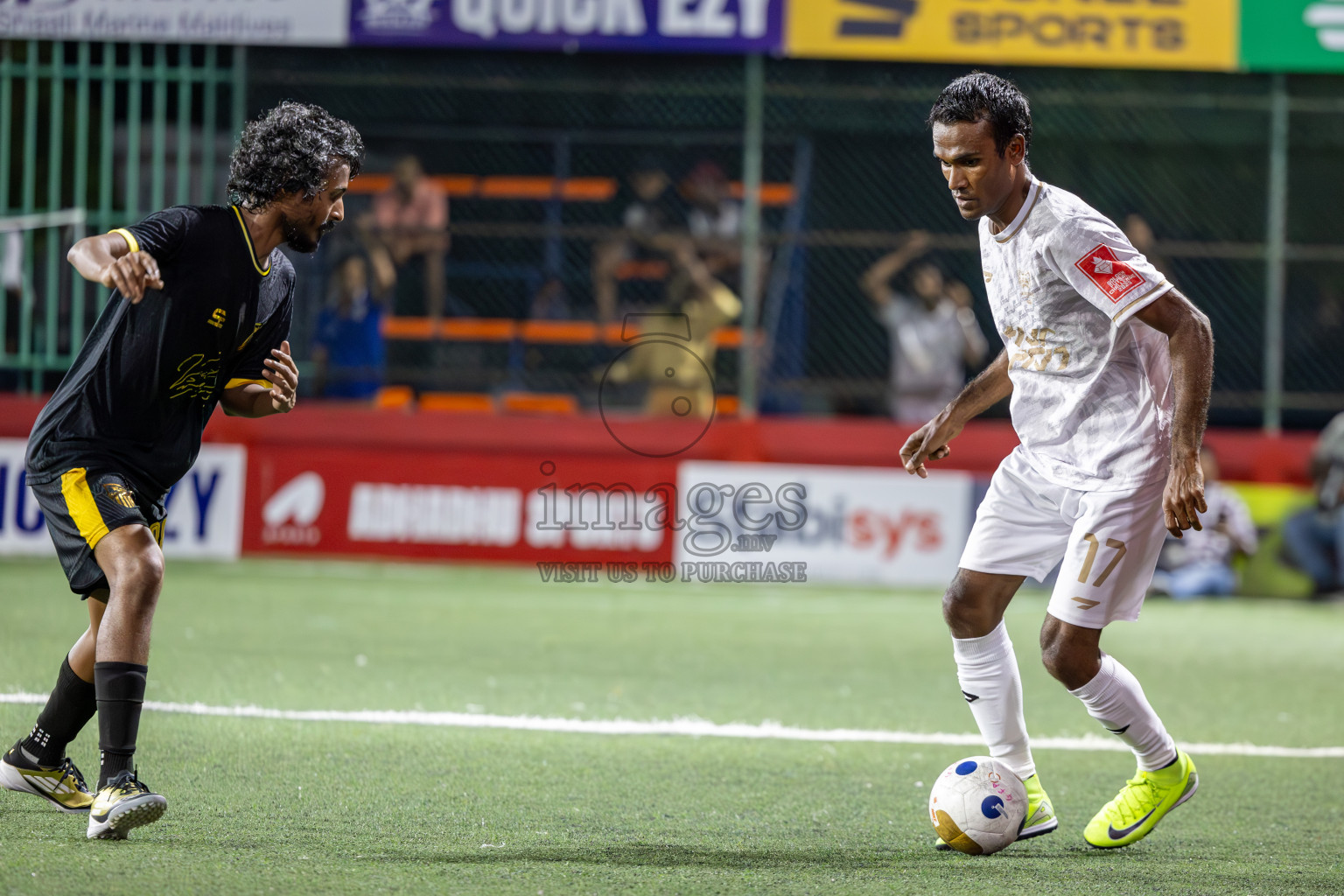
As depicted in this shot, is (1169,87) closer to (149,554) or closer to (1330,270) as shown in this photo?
(1330,270)

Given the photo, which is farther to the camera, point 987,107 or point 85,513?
point 987,107

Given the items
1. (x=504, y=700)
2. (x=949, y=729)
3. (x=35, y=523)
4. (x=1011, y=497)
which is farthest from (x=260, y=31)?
(x=1011, y=497)

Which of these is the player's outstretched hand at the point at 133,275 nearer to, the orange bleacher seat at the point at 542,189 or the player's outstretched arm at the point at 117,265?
the player's outstretched arm at the point at 117,265

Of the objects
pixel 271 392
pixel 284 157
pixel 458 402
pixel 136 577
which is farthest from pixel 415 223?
pixel 136 577

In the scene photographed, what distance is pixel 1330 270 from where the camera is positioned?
52.3 feet

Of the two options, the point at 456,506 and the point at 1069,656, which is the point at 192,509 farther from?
the point at 1069,656

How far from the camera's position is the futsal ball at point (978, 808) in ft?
14.9

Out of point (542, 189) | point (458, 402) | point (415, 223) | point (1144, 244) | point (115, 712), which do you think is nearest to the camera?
point (115, 712)

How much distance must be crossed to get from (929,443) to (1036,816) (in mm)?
1177

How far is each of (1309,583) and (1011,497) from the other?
28.7 ft

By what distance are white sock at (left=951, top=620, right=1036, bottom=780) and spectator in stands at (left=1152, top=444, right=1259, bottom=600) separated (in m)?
8.10

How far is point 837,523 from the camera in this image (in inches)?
495

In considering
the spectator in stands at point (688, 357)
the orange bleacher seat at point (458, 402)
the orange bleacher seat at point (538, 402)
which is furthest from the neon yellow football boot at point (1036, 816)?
the orange bleacher seat at point (458, 402)

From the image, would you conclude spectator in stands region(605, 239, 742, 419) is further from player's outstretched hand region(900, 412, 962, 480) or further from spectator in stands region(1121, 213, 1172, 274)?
player's outstretched hand region(900, 412, 962, 480)
